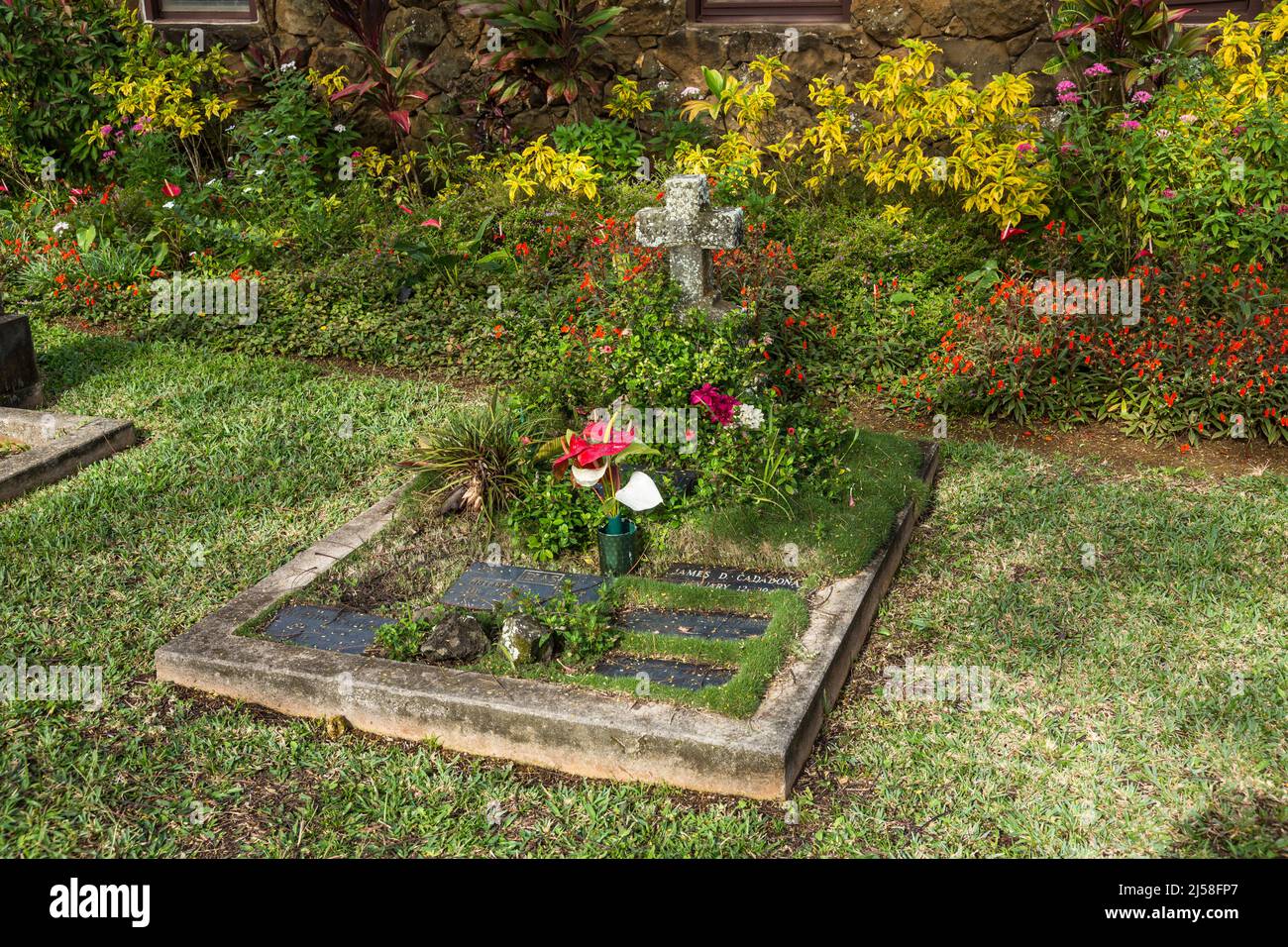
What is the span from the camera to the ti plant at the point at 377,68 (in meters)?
8.29

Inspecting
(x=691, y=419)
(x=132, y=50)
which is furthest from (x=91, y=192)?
(x=691, y=419)

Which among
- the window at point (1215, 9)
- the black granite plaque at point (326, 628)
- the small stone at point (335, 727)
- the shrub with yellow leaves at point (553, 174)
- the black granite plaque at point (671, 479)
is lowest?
the small stone at point (335, 727)

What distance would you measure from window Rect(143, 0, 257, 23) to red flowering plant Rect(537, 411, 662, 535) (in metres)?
6.60

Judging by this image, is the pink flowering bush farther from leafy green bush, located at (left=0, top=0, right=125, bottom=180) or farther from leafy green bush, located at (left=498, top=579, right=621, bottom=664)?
leafy green bush, located at (left=0, top=0, right=125, bottom=180)

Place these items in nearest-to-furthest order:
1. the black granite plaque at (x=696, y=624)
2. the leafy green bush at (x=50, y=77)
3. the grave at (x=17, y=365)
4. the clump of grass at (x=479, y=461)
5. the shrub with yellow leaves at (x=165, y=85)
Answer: the black granite plaque at (x=696, y=624)
the clump of grass at (x=479, y=461)
the grave at (x=17, y=365)
the shrub with yellow leaves at (x=165, y=85)
the leafy green bush at (x=50, y=77)

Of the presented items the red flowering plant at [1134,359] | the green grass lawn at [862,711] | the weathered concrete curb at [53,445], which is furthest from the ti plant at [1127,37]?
the weathered concrete curb at [53,445]

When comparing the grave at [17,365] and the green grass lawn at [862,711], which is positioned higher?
the grave at [17,365]

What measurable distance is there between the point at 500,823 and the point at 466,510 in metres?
1.79

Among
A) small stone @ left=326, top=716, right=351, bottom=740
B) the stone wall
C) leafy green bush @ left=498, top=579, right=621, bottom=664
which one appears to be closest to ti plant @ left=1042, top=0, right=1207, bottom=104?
the stone wall

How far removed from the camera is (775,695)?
3.75 meters

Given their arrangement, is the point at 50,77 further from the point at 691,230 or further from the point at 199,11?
the point at 691,230

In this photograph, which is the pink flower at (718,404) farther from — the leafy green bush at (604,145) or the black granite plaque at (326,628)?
the leafy green bush at (604,145)

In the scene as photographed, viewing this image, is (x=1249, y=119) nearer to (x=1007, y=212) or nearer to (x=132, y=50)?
(x=1007, y=212)

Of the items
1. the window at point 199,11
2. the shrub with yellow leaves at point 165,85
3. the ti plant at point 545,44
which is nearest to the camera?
the ti plant at point 545,44
